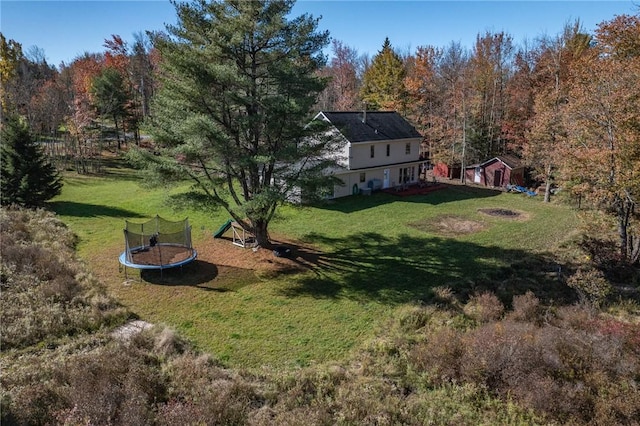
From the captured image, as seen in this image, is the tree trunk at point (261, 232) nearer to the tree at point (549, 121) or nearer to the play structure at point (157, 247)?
the play structure at point (157, 247)

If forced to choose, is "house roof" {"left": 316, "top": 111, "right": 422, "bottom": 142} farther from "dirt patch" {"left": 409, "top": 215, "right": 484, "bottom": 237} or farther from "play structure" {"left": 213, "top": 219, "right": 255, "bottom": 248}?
"play structure" {"left": 213, "top": 219, "right": 255, "bottom": 248}

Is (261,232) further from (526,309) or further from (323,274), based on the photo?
(526,309)

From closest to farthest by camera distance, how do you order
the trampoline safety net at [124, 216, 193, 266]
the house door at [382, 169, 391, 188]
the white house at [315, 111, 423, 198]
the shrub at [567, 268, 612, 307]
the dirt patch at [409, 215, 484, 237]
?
the shrub at [567, 268, 612, 307]
the trampoline safety net at [124, 216, 193, 266]
the dirt patch at [409, 215, 484, 237]
the white house at [315, 111, 423, 198]
the house door at [382, 169, 391, 188]

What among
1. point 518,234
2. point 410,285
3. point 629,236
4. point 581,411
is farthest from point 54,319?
point 629,236

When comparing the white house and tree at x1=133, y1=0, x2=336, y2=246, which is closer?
tree at x1=133, y1=0, x2=336, y2=246

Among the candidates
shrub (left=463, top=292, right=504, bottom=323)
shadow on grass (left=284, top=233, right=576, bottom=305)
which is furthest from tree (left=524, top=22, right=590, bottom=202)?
shrub (left=463, top=292, right=504, bottom=323)

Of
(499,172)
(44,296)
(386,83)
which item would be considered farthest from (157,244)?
(386,83)

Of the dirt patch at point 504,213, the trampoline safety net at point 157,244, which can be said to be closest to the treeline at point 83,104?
the trampoline safety net at point 157,244
